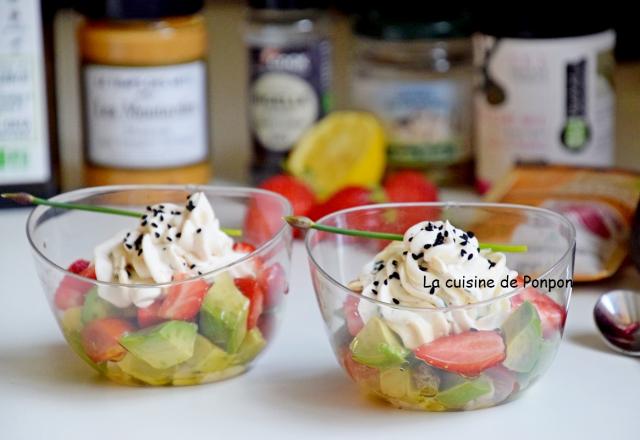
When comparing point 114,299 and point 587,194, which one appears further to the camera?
point 587,194

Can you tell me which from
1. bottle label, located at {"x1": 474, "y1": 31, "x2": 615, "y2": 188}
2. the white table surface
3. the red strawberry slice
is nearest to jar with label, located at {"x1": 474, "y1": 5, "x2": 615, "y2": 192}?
bottle label, located at {"x1": 474, "y1": 31, "x2": 615, "y2": 188}

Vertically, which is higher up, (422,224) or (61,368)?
(422,224)

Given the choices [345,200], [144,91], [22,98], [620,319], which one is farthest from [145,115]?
[620,319]

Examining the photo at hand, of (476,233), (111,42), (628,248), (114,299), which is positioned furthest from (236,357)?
(111,42)

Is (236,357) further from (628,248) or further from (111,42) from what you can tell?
(111,42)

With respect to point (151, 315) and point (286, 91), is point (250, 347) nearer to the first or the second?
point (151, 315)

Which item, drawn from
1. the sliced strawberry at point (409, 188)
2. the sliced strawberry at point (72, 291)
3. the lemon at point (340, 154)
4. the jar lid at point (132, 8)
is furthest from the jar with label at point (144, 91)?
the sliced strawberry at point (72, 291)
